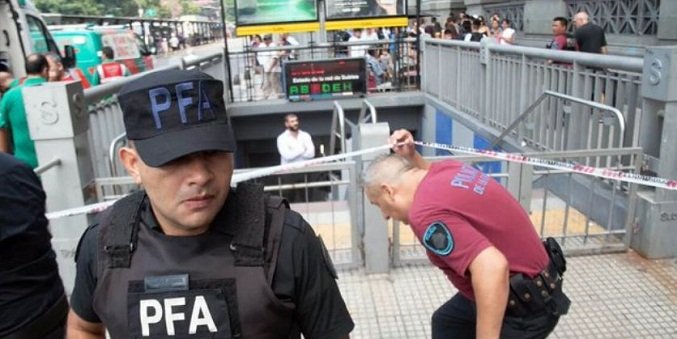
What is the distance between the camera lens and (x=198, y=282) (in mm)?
1357

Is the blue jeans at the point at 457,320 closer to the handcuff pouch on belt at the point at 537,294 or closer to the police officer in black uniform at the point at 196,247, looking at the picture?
the handcuff pouch on belt at the point at 537,294

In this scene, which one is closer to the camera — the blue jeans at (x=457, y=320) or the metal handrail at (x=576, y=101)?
the blue jeans at (x=457, y=320)

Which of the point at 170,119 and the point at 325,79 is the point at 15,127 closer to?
the point at 170,119

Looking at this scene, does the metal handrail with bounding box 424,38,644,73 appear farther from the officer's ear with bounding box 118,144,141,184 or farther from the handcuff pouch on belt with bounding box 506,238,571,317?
the officer's ear with bounding box 118,144,141,184

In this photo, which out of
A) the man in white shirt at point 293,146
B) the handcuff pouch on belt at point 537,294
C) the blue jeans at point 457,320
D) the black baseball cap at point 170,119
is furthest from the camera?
the man in white shirt at point 293,146

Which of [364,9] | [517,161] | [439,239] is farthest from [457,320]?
[364,9]

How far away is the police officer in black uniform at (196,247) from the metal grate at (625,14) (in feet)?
43.0

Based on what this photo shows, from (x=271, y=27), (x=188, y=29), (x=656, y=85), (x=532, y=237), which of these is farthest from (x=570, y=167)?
(x=188, y=29)

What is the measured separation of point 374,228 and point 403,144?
5.91 feet

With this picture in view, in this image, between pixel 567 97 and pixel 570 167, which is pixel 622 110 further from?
pixel 570 167

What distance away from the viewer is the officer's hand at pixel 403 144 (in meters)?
2.80

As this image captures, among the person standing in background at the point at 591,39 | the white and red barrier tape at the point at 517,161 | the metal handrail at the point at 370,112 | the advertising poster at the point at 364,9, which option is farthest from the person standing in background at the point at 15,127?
the advertising poster at the point at 364,9

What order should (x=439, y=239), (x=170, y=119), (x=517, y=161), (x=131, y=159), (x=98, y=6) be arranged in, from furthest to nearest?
(x=98, y=6) → (x=517, y=161) → (x=439, y=239) → (x=131, y=159) → (x=170, y=119)

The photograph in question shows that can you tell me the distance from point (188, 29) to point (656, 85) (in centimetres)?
5440
